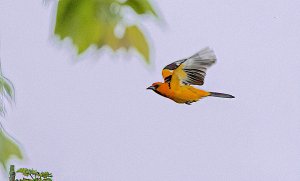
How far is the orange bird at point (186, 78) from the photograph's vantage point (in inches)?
38.8

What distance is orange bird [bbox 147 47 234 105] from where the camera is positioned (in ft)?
3.23

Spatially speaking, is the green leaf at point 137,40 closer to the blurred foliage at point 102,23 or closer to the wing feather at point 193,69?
the blurred foliage at point 102,23

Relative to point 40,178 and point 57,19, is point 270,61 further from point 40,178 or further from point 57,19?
point 57,19

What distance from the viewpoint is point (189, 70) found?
38.9 inches

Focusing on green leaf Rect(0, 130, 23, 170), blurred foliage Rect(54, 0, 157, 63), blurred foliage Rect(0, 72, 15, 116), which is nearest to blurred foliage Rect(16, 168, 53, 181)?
green leaf Rect(0, 130, 23, 170)

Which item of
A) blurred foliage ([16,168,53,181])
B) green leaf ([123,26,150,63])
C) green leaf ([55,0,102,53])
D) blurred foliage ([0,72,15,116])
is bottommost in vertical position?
green leaf ([123,26,150,63])

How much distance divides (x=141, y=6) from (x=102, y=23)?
0.11ft

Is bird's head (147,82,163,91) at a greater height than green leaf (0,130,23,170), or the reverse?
bird's head (147,82,163,91)

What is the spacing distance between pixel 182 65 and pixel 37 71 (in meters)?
0.37

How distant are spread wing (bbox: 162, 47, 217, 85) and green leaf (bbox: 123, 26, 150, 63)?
0.66 metres

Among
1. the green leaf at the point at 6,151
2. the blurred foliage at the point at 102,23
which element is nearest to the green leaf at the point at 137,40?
the blurred foliage at the point at 102,23

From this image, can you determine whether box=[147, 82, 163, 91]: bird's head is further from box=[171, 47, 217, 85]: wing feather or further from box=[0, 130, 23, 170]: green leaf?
box=[0, 130, 23, 170]: green leaf

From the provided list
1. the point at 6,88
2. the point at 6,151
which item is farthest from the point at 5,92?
the point at 6,151

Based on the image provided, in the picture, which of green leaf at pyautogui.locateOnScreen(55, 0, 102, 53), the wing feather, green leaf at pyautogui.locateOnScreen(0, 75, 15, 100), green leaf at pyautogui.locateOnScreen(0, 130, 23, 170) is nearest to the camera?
green leaf at pyautogui.locateOnScreen(55, 0, 102, 53)
